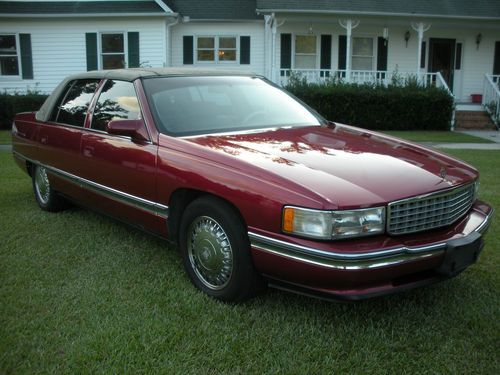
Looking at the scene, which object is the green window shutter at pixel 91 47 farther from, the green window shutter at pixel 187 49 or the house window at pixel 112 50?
the green window shutter at pixel 187 49

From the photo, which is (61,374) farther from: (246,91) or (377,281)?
(246,91)

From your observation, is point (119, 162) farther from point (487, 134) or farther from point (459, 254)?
point (487, 134)

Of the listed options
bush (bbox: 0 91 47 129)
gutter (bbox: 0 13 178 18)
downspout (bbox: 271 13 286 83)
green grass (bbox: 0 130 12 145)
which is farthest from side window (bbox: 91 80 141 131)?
gutter (bbox: 0 13 178 18)

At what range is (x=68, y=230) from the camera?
512 cm

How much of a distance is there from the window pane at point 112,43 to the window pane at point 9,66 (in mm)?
3114

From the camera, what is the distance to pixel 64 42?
17781 millimetres

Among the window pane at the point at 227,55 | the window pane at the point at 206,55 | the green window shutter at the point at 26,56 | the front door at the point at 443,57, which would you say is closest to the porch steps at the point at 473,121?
the front door at the point at 443,57

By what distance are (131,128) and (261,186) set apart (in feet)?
4.51

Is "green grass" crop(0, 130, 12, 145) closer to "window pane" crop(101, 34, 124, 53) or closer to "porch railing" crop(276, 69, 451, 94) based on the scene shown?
"window pane" crop(101, 34, 124, 53)

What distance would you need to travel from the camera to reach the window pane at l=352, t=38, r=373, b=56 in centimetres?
1861

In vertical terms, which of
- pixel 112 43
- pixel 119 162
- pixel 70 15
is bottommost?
pixel 119 162

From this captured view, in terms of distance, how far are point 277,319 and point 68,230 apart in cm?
270

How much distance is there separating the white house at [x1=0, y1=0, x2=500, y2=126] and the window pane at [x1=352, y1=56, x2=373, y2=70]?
4cm

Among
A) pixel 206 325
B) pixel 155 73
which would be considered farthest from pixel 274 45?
pixel 206 325
